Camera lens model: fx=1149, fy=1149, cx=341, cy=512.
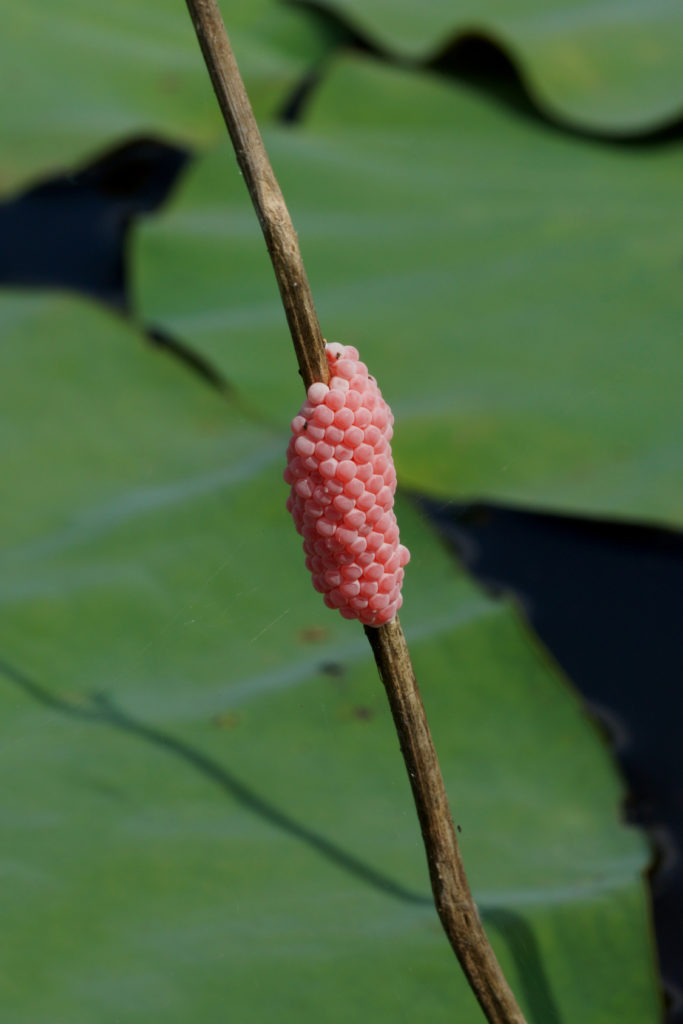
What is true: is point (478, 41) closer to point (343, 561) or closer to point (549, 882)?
point (549, 882)

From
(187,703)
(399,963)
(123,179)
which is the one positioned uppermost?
(399,963)

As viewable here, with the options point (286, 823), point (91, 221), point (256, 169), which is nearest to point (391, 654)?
point (256, 169)

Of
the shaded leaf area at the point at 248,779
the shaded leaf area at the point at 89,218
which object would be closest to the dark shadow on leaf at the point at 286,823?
the shaded leaf area at the point at 248,779

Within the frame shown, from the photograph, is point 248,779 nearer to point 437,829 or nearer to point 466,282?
point 437,829

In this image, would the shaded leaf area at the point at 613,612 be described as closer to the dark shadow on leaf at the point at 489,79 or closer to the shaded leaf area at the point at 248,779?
the shaded leaf area at the point at 248,779

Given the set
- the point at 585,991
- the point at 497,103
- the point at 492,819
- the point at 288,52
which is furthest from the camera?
the point at 288,52

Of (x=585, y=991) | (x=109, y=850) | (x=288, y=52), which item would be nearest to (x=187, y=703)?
(x=109, y=850)

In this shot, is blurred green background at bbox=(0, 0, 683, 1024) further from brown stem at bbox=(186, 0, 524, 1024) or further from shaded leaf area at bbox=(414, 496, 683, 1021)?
brown stem at bbox=(186, 0, 524, 1024)
